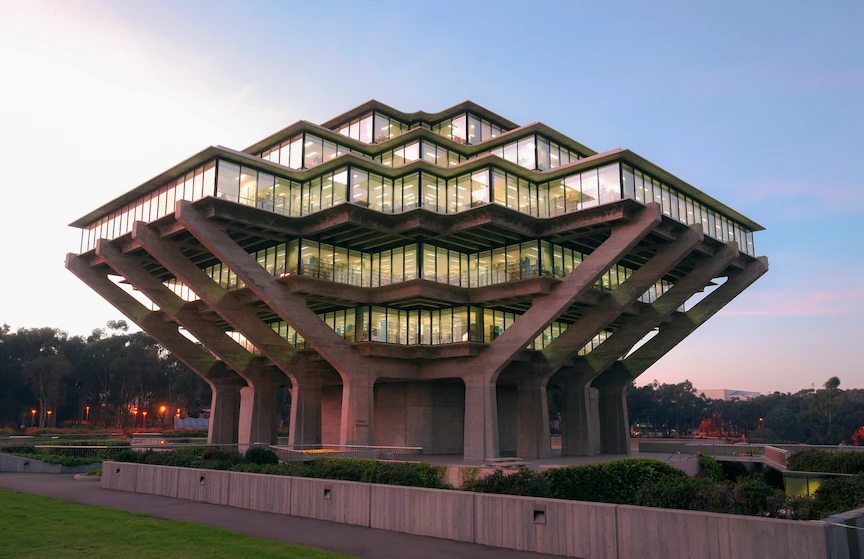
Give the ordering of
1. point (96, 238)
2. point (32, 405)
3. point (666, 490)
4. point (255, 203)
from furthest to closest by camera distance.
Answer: point (32, 405), point (96, 238), point (255, 203), point (666, 490)

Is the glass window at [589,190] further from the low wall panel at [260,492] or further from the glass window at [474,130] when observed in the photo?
the low wall panel at [260,492]

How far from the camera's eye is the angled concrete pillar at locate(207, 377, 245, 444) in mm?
59438

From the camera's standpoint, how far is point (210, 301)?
150 feet

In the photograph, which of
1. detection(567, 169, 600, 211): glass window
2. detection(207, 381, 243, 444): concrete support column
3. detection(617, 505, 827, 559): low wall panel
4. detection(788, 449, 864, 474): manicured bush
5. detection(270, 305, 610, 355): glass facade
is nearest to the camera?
detection(617, 505, 827, 559): low wall panel

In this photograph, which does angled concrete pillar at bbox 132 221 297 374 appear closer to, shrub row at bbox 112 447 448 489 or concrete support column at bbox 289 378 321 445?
concrete support column at bbox 289 378 321 445

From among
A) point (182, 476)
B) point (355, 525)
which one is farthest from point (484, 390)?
point (355, 525)

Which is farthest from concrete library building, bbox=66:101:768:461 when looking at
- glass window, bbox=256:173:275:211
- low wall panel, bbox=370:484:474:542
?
low wall panel, bbox=370:484:474:542

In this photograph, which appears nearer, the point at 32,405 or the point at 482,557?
the point at 482,557

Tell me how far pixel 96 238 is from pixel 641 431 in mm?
114111

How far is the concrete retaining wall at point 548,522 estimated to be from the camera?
1167 centimetres

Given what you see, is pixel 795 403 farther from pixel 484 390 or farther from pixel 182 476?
pixel 182 476

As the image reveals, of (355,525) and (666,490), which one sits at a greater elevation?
(666,490)

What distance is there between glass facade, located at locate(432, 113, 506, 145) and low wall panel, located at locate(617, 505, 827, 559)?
42964 millimetres

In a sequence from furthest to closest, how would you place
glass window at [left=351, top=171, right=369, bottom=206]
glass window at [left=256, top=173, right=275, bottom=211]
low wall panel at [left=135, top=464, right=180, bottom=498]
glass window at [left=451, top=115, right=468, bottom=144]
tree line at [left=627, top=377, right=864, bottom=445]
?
tree line at [left=627, top=377, right=864, bottom=445] → glass window at [left=451, top=115, right=468, bottom=144] → glass window at [left=256, top=173, right=275, bottom=211] → glass window at [left=351, top=171, right=369, bottom=206] → low wall panel at [left=135, top=464, right=180, bottom=498]
